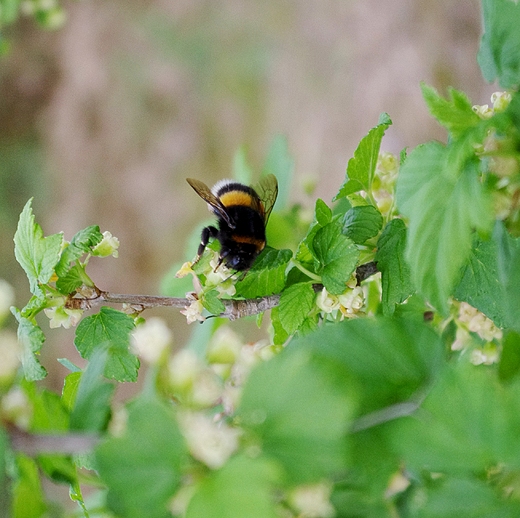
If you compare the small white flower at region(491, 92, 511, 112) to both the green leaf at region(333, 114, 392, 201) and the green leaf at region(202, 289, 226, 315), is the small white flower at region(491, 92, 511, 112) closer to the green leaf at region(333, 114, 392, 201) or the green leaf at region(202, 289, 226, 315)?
the green leaf at region(333, 114, 392, 201)

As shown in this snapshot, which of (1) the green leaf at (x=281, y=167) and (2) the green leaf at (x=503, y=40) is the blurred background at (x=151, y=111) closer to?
(1) the green leaf at (x=281, y=167)

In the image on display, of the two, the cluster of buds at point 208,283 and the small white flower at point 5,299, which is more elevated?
the small white flower at point 5,299

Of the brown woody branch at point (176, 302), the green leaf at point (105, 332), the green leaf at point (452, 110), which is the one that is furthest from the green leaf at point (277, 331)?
the green leaf at point (452, 110)

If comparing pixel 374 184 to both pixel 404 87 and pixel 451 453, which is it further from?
pixel 404 87

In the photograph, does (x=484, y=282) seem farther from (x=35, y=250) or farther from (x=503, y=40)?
(x=35, y=250)

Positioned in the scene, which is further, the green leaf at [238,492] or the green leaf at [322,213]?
the green leaf at [322,213]

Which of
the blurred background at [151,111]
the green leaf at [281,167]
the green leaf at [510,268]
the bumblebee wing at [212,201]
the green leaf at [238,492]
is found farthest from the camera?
the blurred background at [151,111]

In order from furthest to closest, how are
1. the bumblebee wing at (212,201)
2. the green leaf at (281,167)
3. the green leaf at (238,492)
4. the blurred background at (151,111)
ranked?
the blurred background at (151,111), the green leaf at (281,167), the bumblebee wing at (212,201), the green leaf at (238,492)

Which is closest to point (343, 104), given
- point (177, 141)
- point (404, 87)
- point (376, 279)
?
point (404, 87)
